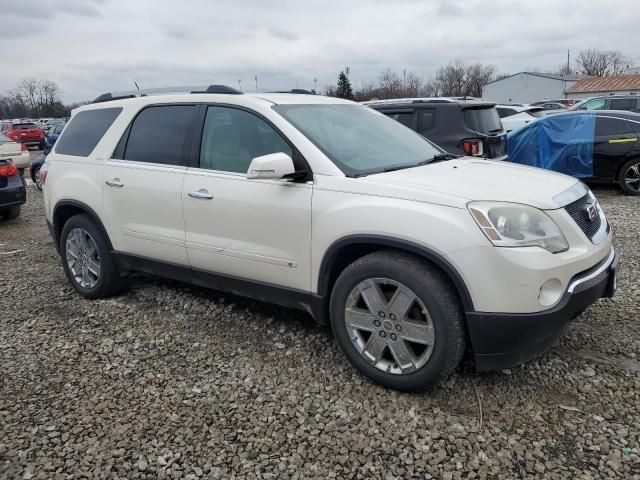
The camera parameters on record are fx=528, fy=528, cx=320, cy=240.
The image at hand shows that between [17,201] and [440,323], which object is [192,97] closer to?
[440,323]

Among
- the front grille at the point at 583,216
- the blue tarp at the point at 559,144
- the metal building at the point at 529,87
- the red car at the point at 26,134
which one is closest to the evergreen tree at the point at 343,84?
the metal building at the point at 529,87

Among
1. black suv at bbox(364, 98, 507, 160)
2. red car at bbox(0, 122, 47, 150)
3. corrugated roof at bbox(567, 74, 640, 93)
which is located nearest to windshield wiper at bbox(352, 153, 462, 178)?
black suv at bbox(364, 98, 507, 160)

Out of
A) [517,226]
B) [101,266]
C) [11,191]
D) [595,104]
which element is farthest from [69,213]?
[595,104]

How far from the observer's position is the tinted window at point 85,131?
4.65 m

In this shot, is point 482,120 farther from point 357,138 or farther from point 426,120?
point 357,138

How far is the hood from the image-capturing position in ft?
9.37

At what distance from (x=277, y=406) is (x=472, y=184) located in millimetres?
1704

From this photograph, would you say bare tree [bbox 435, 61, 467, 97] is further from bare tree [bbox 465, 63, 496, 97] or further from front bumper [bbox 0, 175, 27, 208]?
front bumper [bbox 0, 175, 27, 208]

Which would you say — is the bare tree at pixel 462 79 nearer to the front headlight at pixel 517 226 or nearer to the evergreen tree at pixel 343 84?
the evergreen tree at pixel 343 84

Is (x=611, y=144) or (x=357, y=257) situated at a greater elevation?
(x=611, y=144)

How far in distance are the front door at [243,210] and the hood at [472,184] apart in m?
0.58

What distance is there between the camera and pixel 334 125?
382 centimetres

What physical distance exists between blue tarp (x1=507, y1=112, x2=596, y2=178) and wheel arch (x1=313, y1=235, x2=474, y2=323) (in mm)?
7396

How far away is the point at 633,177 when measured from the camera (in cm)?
892
